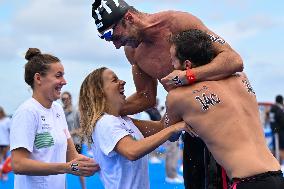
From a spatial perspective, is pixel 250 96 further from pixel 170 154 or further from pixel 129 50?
pixel 170 154

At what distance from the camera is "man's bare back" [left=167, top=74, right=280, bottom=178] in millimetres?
4090

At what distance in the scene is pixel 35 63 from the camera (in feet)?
18.1

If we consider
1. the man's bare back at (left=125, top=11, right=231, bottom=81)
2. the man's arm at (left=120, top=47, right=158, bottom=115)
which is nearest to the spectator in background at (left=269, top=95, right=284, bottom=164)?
the man's arm at (left=120, top=47, right=158, bottom=115)

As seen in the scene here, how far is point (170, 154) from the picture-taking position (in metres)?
13.5

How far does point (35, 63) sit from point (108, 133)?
131 cm

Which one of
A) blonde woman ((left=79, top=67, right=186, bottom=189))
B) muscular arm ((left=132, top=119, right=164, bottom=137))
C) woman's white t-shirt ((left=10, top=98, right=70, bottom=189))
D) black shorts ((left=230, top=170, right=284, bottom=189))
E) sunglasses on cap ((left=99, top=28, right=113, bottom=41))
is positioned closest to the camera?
black shorts ((left=230, top=170, right=284, bottom=189))

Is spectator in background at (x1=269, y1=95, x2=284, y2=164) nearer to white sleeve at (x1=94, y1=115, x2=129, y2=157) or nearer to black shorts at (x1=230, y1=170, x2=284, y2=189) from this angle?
white sleeve at (x1=94, y1=115, x2=129, y2=157)

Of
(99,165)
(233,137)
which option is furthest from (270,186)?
(99,165)

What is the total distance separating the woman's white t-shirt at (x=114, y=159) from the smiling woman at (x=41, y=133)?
223 millimetres

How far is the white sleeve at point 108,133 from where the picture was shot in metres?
4.51

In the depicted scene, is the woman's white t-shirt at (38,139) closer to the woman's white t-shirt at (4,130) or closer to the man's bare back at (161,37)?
the man's bare back at (161,37)

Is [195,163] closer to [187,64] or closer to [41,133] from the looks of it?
[187,64]

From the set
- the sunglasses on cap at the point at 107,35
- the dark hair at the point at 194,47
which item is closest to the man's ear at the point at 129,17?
the sunglasses on cap at the point at 107,35

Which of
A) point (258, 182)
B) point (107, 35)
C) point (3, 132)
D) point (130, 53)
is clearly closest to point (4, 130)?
point (3, 132)
